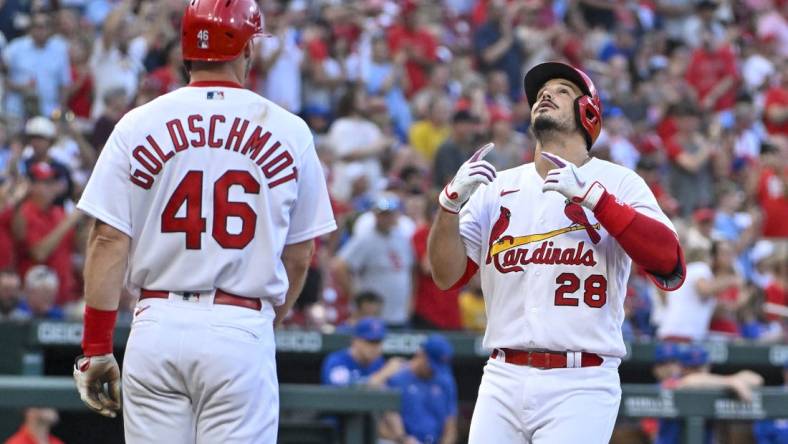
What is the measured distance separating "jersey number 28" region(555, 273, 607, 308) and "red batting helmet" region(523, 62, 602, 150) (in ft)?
1.72

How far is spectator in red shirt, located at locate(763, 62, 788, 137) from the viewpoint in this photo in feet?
54.0

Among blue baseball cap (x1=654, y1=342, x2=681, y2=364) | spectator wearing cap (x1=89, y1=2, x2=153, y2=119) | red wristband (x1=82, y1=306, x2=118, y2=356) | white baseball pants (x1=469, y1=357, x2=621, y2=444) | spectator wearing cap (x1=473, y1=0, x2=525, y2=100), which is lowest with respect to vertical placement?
white baseball pants (x1=469, y1=357, x2=621, y2=444)

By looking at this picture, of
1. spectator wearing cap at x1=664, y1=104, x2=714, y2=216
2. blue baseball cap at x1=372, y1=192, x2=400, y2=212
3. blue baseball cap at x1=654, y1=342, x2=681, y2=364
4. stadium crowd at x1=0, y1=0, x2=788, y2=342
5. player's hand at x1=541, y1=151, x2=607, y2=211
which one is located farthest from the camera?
spectator wearing cap at x1=664, y1=104, x2=714, y2=216

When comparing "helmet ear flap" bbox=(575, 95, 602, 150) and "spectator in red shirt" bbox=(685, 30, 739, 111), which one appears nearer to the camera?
"helmet ear flap" bbox=(575, 95, 602, 150)

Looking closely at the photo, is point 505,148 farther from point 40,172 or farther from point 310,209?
point 310,209

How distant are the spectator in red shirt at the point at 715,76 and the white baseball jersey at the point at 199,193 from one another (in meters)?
13.8

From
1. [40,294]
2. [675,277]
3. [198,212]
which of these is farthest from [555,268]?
[40,294]

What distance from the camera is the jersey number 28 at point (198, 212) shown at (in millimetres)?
4055

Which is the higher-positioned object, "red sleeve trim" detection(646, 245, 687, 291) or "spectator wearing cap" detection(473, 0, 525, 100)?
"spectator wearing cap" detection(473, 0, 525, 100)

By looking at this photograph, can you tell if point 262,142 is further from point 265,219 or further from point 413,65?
point 413,65

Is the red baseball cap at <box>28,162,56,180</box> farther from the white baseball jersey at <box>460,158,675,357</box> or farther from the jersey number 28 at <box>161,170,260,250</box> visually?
the jersey number 28 at <box>161,170,260,250</box>

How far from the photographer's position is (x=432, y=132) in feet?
45.3

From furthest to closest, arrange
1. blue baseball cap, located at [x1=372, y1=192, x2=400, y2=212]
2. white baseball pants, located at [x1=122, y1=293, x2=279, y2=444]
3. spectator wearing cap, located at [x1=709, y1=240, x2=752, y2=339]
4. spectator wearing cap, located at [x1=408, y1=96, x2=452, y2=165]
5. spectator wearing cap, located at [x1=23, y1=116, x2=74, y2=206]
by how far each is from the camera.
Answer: spectator wearing cap, located at [x1=408, y1=96, x2=452, y2=165] < spectator wearing cap, located at [x1=709, y1=240, x2=752, y2=339] < blue baseball cap, located at [x1=372, y1=192, x2=400, y2=212] < spectator wearing cap, located at [x1=23, y1=116, x2=74, y2=206] < white baseball pants, located at [x1=122, y1=293, x2=279, y2=444]

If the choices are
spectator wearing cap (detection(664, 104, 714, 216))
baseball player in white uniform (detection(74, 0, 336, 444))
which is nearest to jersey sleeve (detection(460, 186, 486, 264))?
baseball player in white uniform (detection(74, 0, 336, 444))
